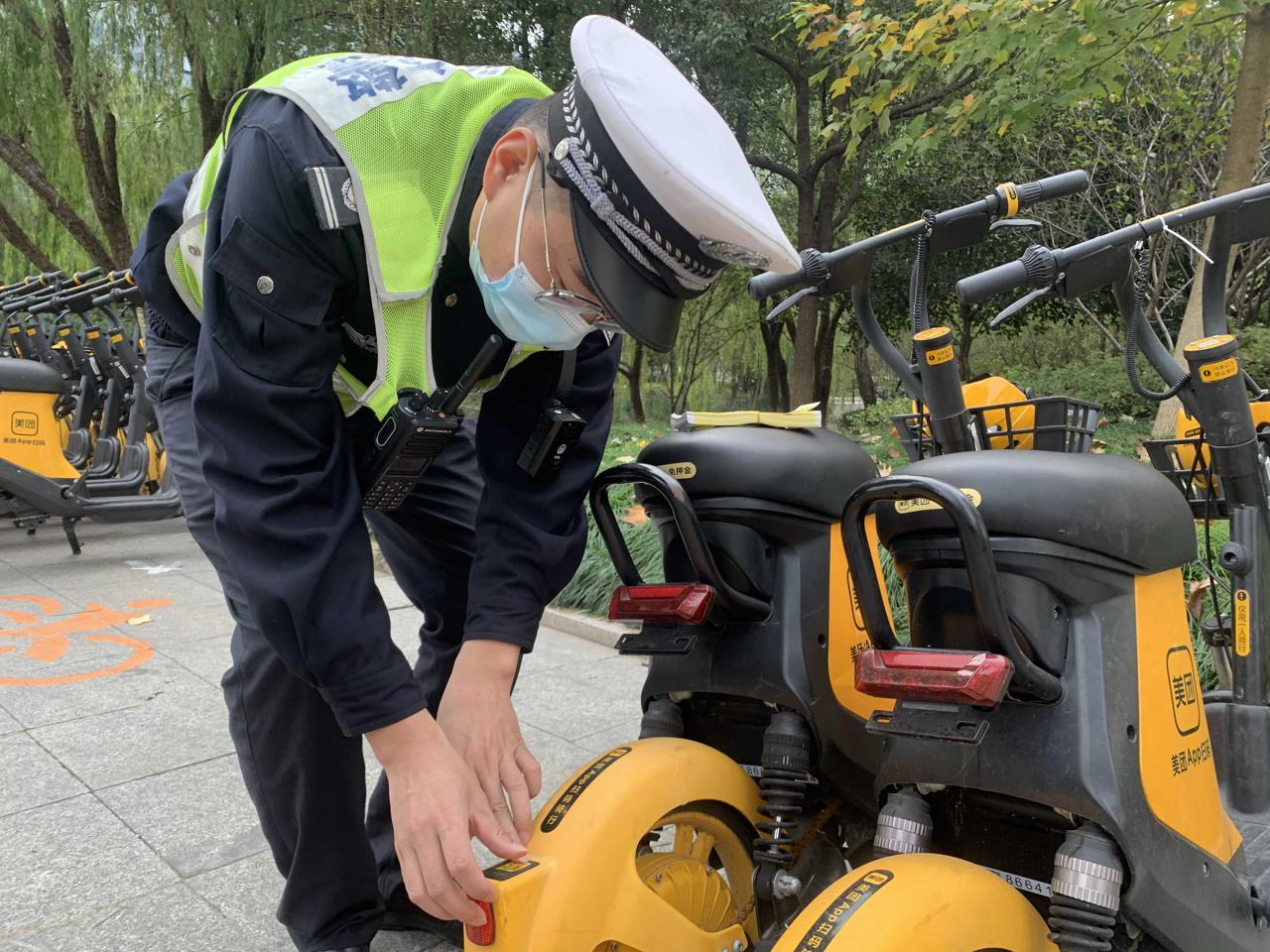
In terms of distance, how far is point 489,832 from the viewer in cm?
137

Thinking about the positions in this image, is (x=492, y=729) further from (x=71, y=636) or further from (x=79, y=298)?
(x=79, y=298)

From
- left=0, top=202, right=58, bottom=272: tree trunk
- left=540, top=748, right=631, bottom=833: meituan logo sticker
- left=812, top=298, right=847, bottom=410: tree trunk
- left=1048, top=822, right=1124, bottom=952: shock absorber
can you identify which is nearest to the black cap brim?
left=540, top=748, right=631, bottom=833: meituan logo sticker

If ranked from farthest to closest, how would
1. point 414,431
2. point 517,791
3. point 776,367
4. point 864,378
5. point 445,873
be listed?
point 864,378 < point 776,367 < point 517,791 < point 414,431 < point 445,873

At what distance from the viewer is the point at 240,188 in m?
1.30

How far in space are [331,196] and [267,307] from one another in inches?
6.6

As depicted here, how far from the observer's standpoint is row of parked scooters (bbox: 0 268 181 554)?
20.6 feet

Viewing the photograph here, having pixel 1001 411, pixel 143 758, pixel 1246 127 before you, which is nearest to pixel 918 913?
pixel 1001 411

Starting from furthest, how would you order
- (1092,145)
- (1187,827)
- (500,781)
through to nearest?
(1092,145) < (500,781) < (1187,827)

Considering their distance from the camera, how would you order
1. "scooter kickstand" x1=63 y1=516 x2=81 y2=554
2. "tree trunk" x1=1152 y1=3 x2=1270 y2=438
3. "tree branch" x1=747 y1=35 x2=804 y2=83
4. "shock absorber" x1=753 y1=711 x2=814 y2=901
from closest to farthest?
"shock absorber" x1=753 y1=711 x2=814 y2=901, "tree trunk" x1=1152 y1=3 x2=1270 y2=438, "scooter kickstand" x1=63 y1=516 x2=81 y2=554, "tree branch" x1=747 y1=35 x2=804 y2=83

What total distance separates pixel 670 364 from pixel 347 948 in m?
22.5

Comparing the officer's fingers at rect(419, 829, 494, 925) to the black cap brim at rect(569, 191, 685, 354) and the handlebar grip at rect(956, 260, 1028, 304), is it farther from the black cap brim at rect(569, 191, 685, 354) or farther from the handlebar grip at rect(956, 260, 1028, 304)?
the handlebar grip at rect(956, 260, 1028, 304)

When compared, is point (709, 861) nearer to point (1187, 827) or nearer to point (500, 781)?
point (500, 781)

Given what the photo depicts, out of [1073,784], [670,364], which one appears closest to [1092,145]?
[1073,784]

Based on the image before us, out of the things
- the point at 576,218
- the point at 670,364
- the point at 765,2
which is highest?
the point at 765,2
